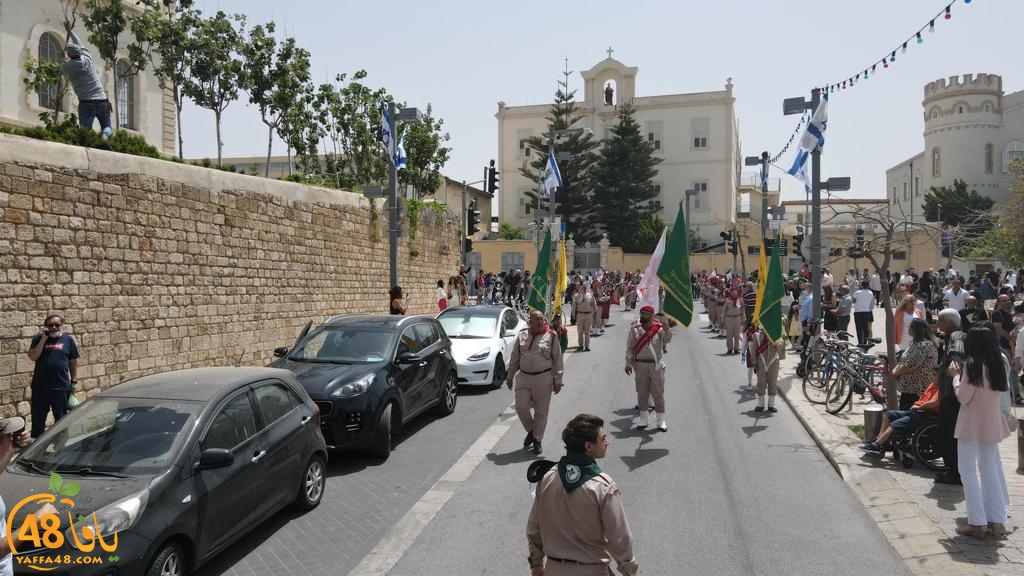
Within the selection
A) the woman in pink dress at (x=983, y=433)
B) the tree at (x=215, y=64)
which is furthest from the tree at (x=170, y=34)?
the woman in pink dress at (x=983, y=433)

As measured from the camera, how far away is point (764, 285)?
39.1 ft

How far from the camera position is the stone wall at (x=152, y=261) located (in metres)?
9.87

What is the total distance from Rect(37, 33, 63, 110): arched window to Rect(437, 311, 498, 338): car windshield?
16.5m

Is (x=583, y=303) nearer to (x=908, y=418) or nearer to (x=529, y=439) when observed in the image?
(x=529, y=439)

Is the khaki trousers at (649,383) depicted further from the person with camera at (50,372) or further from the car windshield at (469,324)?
the person with camera at (50,372)

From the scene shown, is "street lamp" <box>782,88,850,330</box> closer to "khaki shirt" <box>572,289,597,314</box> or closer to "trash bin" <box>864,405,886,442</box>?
"trash bin" <box>864,405,886,442</box>

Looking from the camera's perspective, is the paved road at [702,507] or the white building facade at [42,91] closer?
the paved road at [702,507]

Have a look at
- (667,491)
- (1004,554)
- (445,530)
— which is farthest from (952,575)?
(445,530)

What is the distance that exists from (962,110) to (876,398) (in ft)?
188

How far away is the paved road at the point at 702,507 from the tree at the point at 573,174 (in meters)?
48.3

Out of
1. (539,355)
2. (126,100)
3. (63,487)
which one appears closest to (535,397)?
(539,355)

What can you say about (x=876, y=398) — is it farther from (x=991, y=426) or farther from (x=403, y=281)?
(x=403, y=281)

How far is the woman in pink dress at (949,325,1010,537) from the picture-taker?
19.4ft

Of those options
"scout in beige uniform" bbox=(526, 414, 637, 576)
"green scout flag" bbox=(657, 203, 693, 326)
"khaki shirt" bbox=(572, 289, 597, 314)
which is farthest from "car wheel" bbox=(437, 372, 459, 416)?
"khaki shirt" bbox=(572, 289, 597, 314)
